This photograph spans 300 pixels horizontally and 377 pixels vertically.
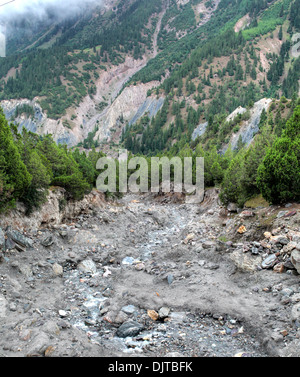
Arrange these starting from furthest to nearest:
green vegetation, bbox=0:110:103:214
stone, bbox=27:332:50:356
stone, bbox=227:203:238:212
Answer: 1. stone, bbox=227:203:238:212
2. green vegetation, bbox=0:110:103:214
3. stone, bbox=27:332:50:356

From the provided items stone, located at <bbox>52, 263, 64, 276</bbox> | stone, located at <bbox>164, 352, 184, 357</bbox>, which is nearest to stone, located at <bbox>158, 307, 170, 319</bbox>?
stone, located at <bbox>164, 352, 184, 357</bbox>

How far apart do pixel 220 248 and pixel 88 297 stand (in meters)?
7.94

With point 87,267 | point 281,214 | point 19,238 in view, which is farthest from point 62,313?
point 281,214

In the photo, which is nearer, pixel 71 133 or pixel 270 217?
pixel 270 217

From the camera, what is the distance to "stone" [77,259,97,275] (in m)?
14.3

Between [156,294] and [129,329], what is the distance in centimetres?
273

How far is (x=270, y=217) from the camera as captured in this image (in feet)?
47.5

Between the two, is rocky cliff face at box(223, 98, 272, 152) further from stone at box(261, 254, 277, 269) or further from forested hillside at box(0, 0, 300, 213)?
stone at box(261, 254, 277, 269)

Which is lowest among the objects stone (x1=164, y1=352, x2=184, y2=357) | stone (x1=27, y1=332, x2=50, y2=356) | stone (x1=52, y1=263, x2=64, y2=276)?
stone (x1=52, y1=263, x2=64, y2=276)

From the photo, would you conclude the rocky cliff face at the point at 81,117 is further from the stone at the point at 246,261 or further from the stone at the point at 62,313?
the stone at the point at 62,313

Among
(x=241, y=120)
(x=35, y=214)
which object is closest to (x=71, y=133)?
(x=241, y=120)

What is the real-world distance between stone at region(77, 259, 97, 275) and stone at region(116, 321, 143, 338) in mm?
5951

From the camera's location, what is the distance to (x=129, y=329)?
849cm
